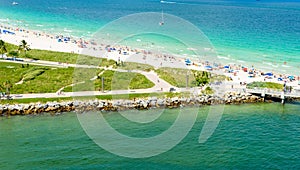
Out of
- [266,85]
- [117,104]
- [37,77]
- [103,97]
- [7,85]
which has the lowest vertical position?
[117,104]

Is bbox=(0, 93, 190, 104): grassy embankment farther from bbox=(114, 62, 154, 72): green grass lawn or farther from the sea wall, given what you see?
bbox=(114, 62, 154, 72): green grass lawn

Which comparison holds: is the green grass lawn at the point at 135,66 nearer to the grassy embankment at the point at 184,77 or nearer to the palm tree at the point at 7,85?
the grassy embankment at the point at 184,77

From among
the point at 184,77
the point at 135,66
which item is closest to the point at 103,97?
the point at 184,77

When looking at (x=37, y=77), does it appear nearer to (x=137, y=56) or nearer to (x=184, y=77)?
(x=184, y=77)

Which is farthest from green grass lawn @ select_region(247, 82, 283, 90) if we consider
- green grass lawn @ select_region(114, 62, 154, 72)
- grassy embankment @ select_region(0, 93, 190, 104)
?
green grass lawn @ select_region(114, 62, 154, 72)

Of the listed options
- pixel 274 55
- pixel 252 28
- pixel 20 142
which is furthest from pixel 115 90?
pixel 252 28

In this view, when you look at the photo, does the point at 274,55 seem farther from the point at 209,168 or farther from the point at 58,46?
the point at 209,168
